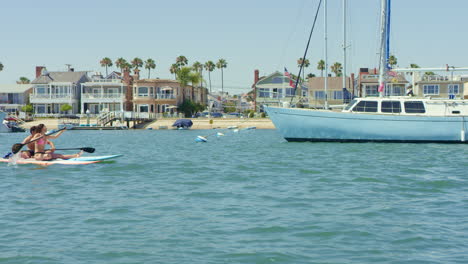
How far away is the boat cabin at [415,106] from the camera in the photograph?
113 ft

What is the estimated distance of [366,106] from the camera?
34688mm

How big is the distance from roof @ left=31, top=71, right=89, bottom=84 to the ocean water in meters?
73.9

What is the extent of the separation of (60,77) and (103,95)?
417 inches

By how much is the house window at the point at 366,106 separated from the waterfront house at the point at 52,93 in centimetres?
6639

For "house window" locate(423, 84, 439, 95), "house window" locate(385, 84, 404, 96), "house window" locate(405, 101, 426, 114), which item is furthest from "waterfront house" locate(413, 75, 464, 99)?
"house window" locate(405, 101, 426, 114)

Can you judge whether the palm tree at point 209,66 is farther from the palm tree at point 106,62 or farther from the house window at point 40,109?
the house window at point 40,109

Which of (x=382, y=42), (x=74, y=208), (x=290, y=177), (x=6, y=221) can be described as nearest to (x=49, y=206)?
(x=74, y=208)

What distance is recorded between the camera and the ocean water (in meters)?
10.1

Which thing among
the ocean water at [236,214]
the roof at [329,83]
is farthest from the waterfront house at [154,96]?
the ocean water at [236,214]

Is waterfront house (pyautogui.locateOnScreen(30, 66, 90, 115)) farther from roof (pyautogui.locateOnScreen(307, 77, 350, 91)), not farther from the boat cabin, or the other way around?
the boat cabin

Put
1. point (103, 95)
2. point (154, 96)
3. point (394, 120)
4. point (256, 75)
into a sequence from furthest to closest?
1. point (256, 75)
2. point (103, 95)
3. point (154, 96)
4. point (394, 120)

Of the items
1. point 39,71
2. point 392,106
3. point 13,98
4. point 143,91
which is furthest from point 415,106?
point 13,98

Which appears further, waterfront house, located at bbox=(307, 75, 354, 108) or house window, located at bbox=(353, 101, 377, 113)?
waterfront house, located at bbox=(307, 75, 354, 108)

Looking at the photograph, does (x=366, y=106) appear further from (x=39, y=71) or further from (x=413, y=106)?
(x=39, y=71)
